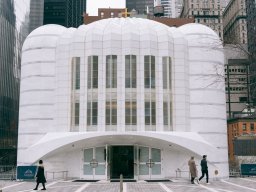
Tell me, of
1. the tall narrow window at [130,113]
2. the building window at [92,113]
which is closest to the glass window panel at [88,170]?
the building window at [92,113]

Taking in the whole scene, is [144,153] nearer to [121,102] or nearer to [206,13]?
[121,102]

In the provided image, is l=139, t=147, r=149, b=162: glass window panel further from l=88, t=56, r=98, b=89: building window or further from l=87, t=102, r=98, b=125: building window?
l=88, t=56, r=98, b=89: building window

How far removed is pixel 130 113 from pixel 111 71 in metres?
3.95

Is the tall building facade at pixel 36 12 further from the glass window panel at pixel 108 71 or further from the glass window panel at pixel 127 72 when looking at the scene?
the glass window panel at pixel 127 72

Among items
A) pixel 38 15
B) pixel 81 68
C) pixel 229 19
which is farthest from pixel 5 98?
pixel 229 19

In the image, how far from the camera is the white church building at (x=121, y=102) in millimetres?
32031

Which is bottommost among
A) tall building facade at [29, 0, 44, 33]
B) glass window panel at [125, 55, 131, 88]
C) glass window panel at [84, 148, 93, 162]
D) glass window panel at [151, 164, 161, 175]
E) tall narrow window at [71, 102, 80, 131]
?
glass window panel at [151, 164, 161, 175]

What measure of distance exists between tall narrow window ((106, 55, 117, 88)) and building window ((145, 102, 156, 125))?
3.27 meters

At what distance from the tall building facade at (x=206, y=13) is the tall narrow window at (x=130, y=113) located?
4942 inches

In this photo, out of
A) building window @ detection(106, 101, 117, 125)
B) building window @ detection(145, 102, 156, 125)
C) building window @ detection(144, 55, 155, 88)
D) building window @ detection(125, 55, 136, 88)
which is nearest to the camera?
building window @ detection(106, 101, 117, 125)

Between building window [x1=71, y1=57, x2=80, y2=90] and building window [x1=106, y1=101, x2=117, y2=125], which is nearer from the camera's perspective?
building window [x1=106, y1=101, x2=117, y2=125]

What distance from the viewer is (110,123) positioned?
32.8 metres

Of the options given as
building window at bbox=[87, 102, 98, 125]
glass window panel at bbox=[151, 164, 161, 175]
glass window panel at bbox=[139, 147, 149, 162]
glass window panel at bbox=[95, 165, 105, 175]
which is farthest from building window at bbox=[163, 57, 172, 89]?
glass window panel at bbox=[95, 165, 105, 175]

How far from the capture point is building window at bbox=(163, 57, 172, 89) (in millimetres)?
33938
